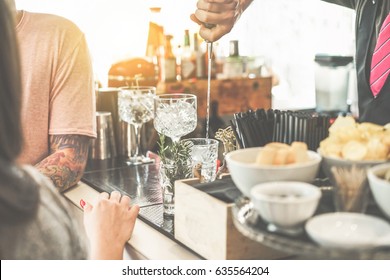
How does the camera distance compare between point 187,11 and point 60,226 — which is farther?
point 187,11

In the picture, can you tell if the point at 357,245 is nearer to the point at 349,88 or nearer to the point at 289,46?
the point at 349,88

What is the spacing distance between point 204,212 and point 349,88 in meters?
3.16

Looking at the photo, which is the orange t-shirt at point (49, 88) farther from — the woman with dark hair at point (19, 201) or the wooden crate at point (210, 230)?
the woman with dark hair at point (19, 201)

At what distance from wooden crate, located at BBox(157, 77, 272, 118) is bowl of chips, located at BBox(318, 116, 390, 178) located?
7.53ft

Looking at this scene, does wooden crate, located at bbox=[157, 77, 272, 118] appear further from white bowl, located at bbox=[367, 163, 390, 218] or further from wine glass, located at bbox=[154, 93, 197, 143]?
white bowl, located at bbox=[367, 163, 390, 218]

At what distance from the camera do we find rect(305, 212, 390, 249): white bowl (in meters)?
0.82

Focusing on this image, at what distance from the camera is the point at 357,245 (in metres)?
0.82

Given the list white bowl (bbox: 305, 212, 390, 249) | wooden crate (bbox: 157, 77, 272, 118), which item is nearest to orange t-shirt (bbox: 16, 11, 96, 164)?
white bowl (bbox: 305, 212, 390, 249)

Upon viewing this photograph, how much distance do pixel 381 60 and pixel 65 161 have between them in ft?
3.62

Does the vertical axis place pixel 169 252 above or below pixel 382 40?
below

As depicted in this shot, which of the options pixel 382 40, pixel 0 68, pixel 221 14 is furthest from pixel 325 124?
pixel 382 40

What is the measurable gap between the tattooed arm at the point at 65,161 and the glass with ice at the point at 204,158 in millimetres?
476

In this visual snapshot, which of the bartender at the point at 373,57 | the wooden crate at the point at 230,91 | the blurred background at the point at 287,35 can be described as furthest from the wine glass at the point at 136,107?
the blurred background at the point at 287,35
